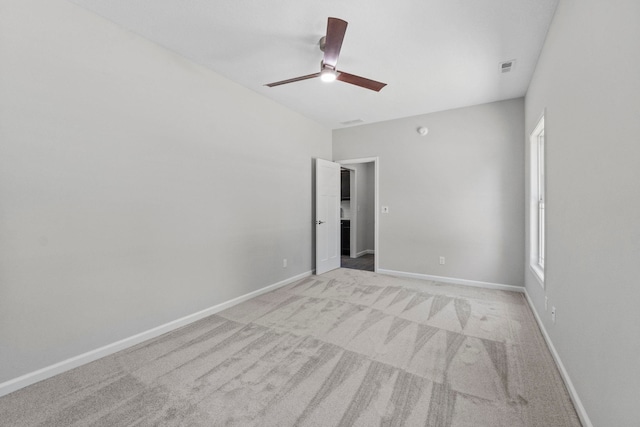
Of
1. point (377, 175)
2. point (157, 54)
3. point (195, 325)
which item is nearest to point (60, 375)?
point (195, 325)

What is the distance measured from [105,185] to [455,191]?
430 centimetres

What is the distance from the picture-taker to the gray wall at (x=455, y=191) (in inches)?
151

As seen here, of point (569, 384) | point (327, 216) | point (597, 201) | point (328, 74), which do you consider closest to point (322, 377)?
point (569, 384)

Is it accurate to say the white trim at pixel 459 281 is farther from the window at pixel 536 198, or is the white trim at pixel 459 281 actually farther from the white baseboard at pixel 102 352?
the white baseboard at pixel 102 352

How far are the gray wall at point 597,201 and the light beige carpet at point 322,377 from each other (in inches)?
15.3

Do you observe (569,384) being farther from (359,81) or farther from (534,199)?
(359,81)

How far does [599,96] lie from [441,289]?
308 centimetres

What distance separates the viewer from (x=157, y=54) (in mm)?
2551

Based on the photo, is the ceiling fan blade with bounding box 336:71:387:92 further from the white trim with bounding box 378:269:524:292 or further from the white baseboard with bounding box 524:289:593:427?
the white trim with bounding box 378:269:524:292

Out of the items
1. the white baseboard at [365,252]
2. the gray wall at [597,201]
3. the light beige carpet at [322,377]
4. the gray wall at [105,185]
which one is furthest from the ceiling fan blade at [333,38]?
the white baseboard at [365,252]

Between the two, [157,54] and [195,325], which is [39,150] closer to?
[157,54]

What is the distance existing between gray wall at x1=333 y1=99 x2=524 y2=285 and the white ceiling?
0.66 m

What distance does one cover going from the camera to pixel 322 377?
1953 millimetres

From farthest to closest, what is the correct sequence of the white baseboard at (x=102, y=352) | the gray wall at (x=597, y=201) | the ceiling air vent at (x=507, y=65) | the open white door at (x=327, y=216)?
the open white door at (x=327, y=216) → the ceiling air vent at (x=507, y=65) → the white baseboard at (x=102, y=352) → the gray wall at (x=597, y=201)
